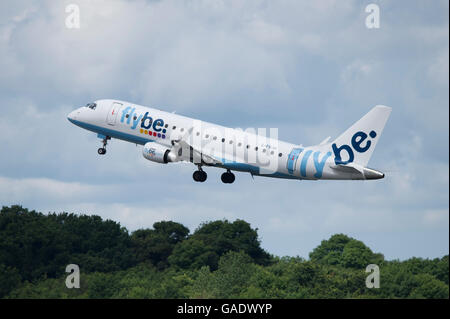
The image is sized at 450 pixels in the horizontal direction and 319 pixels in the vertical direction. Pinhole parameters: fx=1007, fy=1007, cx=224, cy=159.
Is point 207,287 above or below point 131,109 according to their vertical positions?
below

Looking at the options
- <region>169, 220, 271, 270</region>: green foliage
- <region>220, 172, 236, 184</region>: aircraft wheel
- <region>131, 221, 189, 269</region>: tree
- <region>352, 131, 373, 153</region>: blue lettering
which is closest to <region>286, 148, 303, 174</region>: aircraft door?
<region>352, 131, 373, 153</region>: blue lettering

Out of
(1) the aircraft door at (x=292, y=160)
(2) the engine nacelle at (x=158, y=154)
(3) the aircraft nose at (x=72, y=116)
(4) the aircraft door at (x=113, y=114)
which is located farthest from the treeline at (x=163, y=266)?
(1) the aircraft door at (x=292, y=160)

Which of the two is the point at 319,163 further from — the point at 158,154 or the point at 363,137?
the point at 158,154

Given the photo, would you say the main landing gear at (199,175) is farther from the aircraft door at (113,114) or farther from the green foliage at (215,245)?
the green foliage at (215,245)

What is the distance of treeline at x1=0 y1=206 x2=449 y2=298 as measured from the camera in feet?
→ 483

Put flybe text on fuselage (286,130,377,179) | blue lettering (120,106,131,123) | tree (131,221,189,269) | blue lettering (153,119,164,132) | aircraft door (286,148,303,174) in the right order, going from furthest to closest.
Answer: tree (131,221,189,269) → blue lettering (120,106,131,123) → blue lettering (153,119,164,132) → aircraft door (286,148,303,174) → flybe text on fuselage (286,130,377,179)

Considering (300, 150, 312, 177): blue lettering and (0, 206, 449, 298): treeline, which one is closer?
(300, 150, 312, 177): blue lettering

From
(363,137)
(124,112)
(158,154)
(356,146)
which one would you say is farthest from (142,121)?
(363,137)

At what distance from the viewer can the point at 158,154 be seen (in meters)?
99.9

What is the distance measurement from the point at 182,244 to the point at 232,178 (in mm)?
73578

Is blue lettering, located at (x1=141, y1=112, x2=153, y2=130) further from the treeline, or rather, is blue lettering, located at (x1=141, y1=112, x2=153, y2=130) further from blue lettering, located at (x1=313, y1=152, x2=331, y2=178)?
the treeline
